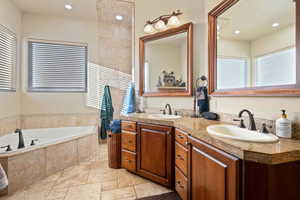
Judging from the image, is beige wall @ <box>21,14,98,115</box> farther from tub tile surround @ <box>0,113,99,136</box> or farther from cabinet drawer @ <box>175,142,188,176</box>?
cabinet drawer @ <box>175,142,188,176</box>

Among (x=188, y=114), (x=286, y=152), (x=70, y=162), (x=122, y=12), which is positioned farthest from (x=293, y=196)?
(x=122, y=12)

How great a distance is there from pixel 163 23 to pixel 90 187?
98.9 inches

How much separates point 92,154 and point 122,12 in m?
2.91

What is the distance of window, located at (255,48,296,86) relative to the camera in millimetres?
1232

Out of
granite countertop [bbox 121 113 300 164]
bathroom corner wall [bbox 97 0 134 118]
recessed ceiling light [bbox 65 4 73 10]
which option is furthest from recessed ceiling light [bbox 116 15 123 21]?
granite countertop [bbox 121 113 300 164]

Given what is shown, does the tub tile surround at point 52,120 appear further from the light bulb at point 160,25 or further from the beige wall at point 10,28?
the light bulb at point 160,25

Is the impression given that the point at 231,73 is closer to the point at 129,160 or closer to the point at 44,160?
the point at 129,160

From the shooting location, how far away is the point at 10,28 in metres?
3.01

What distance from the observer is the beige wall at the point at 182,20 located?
7.60 feet

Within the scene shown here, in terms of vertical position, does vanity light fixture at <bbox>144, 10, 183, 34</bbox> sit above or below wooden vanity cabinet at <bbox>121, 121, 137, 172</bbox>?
above

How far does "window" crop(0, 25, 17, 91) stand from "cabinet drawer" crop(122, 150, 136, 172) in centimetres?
236

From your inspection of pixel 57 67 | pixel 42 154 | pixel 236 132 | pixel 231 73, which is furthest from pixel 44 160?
pixel 231 73

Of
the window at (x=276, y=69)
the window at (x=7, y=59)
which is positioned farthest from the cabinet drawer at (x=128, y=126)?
the window at (x=7, y=59)

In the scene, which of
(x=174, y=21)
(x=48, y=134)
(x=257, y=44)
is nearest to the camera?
(x=257, y=44)
